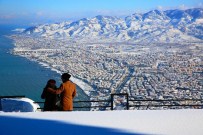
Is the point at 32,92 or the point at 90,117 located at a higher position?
the point at 90,117

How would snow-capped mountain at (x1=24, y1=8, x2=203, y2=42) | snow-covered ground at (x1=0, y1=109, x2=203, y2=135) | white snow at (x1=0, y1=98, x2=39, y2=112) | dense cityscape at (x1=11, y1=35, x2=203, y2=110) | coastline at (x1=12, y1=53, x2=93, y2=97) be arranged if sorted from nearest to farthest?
snow-covered ground at (x1=0, y1=109, x2=203, y2=135)
white snow at (x1=0, y1=98, x2=39, y2=112)
dense cityscape at (x1=11, y1=35, x2=203, y2=110)
coastline at (x1=12, y1=53, x2=93, y2=97)
snow-capped mountain at (x1=24, y1=8, x2=203, y2=42)

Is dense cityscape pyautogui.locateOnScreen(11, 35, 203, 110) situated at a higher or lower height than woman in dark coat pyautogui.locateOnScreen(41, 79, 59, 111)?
lower

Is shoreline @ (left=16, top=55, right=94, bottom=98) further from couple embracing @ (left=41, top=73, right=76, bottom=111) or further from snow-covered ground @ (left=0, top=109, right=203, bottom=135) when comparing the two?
couple embracing @ (left=41, top=73, right=76, bottom=111)

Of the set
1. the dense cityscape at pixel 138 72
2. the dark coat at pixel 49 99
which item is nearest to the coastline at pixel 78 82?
the dense cityscape at pixel 138 72

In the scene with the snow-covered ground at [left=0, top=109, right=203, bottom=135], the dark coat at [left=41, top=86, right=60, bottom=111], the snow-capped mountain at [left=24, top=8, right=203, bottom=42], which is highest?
the snow-capped mountain at [left=24, top=8, right=203, bottom=42]

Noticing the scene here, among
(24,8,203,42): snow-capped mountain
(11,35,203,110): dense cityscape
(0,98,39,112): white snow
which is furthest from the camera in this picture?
(24,8,203,42): snow-capped mountain

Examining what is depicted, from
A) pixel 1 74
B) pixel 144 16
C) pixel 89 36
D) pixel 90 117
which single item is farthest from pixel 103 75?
pixel 144 16

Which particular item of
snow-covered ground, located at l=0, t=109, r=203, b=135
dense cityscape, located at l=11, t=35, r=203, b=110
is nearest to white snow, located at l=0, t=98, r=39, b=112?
snow-covered ground, located at l=0, t=109, r=203, b=135

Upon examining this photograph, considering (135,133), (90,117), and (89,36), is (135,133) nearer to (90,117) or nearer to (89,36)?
(90,117)
